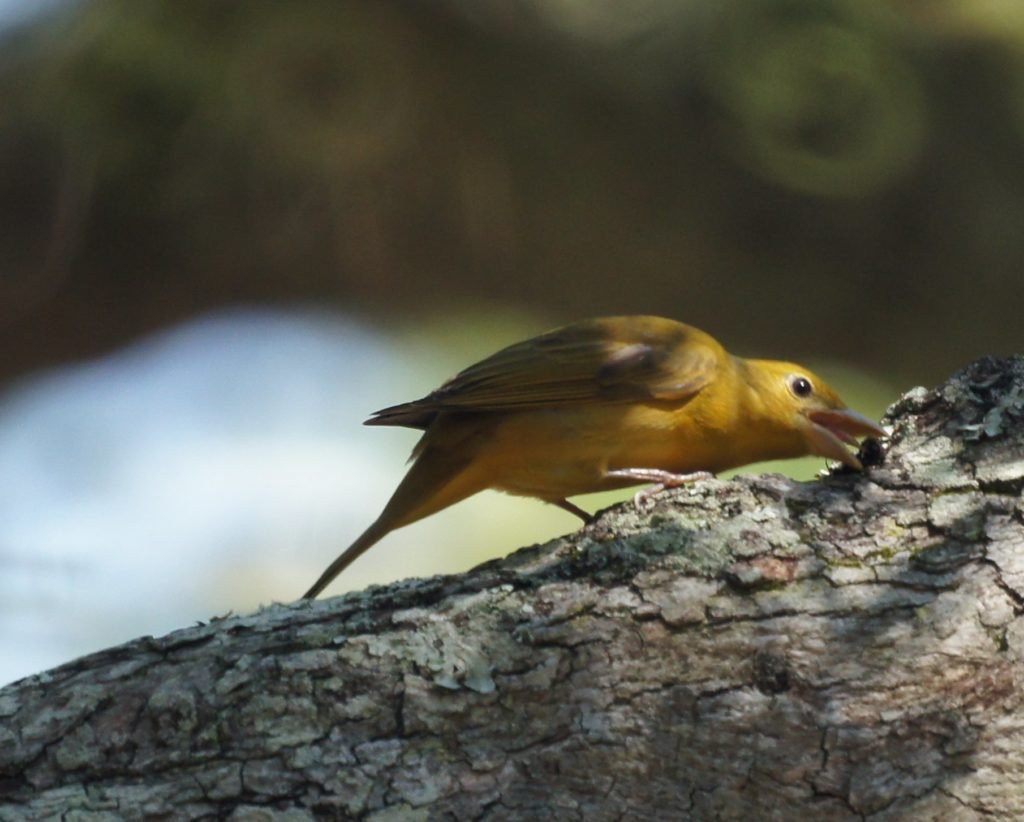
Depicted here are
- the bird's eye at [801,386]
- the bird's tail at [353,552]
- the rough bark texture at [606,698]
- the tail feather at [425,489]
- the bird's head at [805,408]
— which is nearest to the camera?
the rough bark texture at [606,698]

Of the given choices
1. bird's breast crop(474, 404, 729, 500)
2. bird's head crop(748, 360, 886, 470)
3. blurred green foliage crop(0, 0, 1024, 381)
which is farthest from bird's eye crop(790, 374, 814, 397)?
blurred green foliage crop(0, 0, 1024, 381)

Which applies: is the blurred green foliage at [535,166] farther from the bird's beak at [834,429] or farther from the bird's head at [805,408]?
the bird's beak at [834,429]

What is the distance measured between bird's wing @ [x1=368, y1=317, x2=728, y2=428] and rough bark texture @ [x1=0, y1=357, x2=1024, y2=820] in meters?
1.19

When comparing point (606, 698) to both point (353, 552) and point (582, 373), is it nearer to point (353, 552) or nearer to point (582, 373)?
point (353, 552)

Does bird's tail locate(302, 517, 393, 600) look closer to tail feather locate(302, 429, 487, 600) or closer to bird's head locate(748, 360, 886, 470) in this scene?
tail feather locate(302, 429, 487, 600)

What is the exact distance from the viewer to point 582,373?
4082 millimetres

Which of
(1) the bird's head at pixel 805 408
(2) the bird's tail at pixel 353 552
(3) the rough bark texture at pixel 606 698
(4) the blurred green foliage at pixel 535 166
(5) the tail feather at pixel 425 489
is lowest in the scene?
(3) the rough bark texture at pixel 606 698

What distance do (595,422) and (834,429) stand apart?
745mm

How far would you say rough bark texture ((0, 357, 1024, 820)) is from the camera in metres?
2.47

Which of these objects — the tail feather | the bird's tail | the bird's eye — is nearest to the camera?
the bird's tail

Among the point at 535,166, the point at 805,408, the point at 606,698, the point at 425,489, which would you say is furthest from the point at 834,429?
the point at 606,698

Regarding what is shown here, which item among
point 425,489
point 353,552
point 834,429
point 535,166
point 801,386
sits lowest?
point 353,552

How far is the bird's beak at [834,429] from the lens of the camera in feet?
12.5

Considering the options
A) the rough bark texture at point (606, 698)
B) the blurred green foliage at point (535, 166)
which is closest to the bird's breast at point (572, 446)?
the rough bark texture at point (606, 698)
